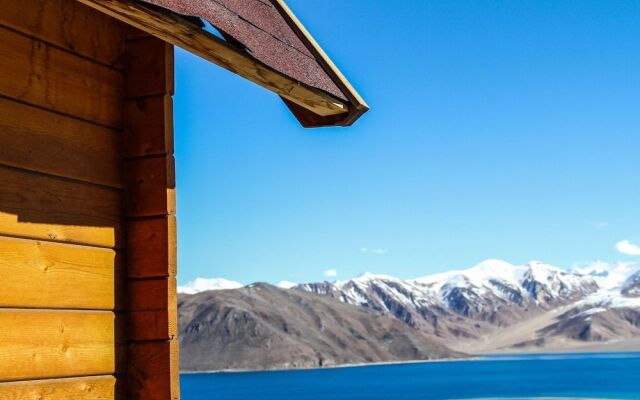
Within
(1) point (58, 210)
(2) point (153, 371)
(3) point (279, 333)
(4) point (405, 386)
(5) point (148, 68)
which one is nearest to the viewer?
(1) point (58, 210)

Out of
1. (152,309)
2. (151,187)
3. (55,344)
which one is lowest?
(55,344)

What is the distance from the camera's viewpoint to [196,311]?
160 metres

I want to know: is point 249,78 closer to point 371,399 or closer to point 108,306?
point 108,306

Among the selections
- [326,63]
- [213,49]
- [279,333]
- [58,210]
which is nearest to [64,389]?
[58,210]

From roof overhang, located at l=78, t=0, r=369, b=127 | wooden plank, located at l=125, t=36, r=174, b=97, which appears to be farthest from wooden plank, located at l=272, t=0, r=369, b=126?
wooden plank, located at l=125, t=36, r=174, b=97

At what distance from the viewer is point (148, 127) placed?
14.2 ft

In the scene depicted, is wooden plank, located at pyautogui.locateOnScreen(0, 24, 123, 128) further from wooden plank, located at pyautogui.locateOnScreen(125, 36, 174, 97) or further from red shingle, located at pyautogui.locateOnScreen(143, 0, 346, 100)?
red shingle, located at pyautogui.locateOnScreen(143, 0, 346, 100)

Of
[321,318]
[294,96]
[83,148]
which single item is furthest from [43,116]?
[321,318]

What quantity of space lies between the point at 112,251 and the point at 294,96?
1.21m

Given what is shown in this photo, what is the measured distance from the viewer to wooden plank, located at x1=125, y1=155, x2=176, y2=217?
4.21m

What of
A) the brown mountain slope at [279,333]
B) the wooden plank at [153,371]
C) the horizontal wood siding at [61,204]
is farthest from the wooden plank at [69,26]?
the brown mountain slope at [279,333]

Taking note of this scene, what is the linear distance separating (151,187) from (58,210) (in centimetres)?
54

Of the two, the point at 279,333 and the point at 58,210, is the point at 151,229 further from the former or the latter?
the point at 279,333

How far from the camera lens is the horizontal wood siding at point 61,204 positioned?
3571mm
